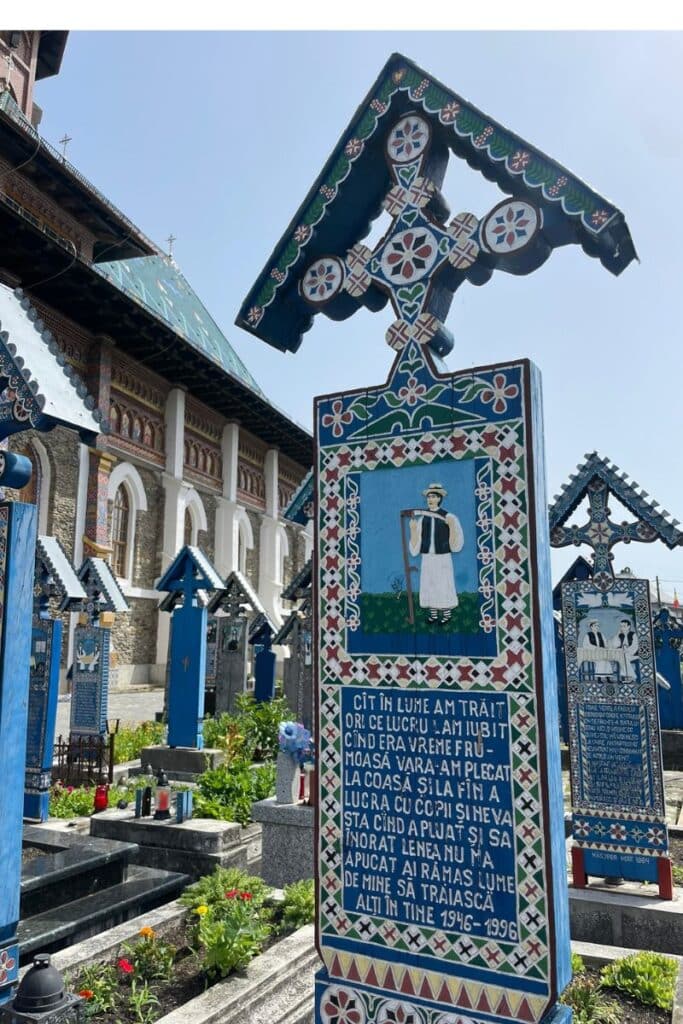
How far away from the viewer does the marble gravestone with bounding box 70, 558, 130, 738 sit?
1036 cm

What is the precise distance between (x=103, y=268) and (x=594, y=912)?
84.0ft

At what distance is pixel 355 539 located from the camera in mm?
2957

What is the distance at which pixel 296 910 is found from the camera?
15.7ft

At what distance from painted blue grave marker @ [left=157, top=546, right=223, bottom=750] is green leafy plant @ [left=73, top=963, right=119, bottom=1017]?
6187 millimetres

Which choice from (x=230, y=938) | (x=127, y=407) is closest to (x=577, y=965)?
(x=230, y=938)

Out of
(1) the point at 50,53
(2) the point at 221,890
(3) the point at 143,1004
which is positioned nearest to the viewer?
(3) the point at 143,1004

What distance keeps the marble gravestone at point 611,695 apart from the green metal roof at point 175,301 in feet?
71.8

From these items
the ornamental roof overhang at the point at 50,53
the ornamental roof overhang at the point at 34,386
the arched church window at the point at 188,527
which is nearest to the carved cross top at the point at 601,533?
the ornamental roof overhang at the point at 34,386

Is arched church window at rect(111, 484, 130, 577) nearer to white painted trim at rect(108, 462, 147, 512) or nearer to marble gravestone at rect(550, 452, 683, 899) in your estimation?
white painted trim at rect(108, 462, 147, 512)

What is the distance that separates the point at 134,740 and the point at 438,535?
10.5 meters

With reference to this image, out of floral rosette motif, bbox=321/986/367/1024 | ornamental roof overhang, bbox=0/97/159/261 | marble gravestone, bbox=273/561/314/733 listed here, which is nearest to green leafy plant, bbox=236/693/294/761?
marble gravestone, bbox=273/561/314/733

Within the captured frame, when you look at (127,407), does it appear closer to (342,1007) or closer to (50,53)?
(50,53)

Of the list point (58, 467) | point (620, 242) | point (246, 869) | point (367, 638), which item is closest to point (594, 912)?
point (246, 869)

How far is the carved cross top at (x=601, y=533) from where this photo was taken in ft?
20.4
